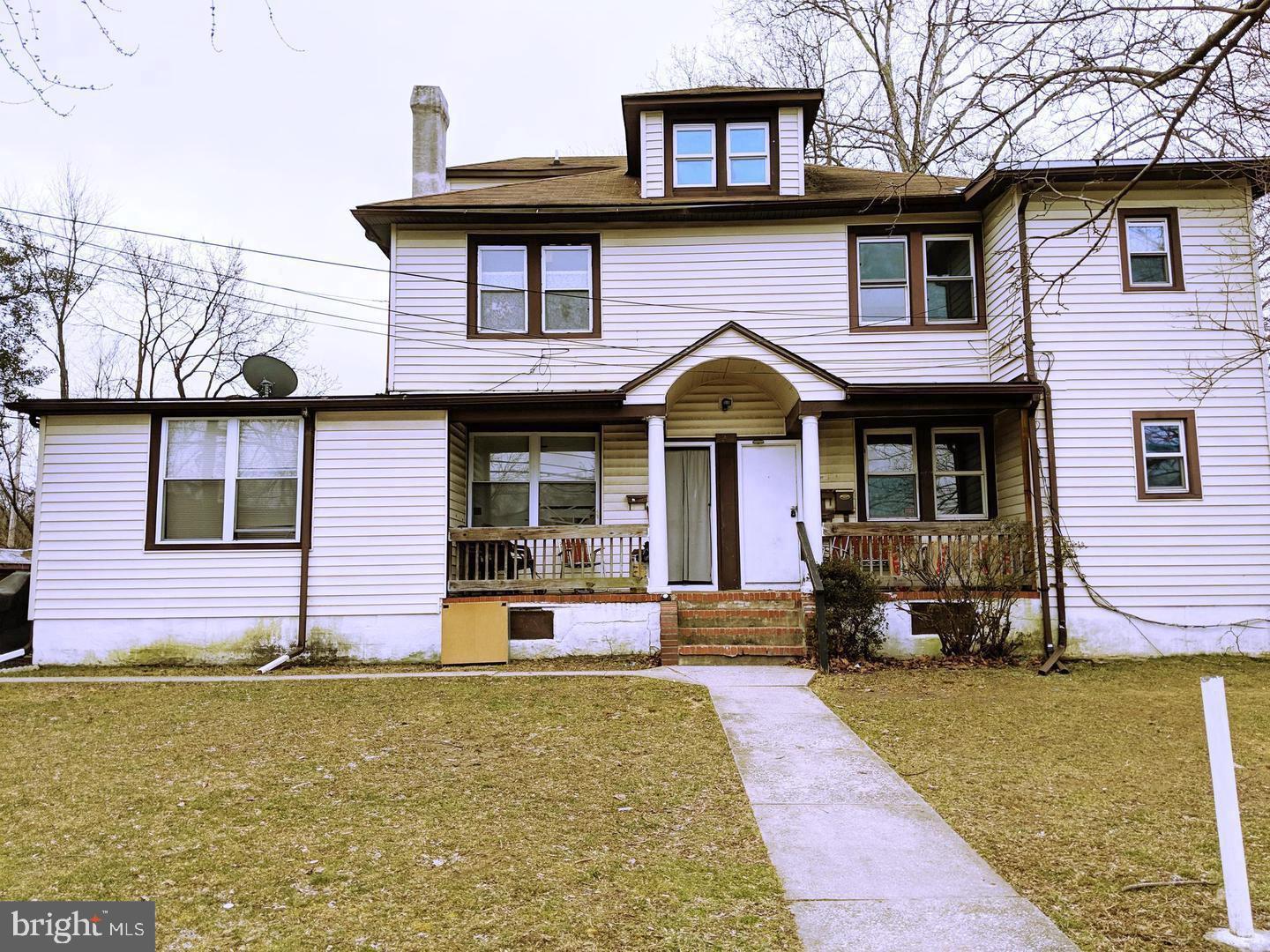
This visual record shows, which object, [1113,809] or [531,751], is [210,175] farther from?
[1113,809]

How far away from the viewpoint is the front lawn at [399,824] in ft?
11.4

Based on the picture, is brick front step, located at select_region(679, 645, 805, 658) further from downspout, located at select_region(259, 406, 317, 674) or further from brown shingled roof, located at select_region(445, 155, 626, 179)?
brown shingled roof, located at select_region(445, 155, 626, 179)

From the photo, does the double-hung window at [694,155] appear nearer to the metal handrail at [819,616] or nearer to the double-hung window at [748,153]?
the double-hung window at [748,153]

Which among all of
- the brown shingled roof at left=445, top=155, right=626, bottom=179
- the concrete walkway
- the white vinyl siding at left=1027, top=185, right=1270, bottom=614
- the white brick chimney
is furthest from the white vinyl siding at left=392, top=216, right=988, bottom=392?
the concrete walkway

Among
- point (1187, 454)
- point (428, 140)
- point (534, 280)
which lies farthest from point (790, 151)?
point (1187, 454)

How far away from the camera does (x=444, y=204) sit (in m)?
12.5

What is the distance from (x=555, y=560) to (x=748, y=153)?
7.14m

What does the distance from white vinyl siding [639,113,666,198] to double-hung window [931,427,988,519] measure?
18.8 feet

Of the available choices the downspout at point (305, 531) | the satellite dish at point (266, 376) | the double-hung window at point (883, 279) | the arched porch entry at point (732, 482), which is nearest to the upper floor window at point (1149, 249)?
the double-hung window at point (883, 279)

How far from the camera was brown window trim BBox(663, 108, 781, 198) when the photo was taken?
42.3 feet

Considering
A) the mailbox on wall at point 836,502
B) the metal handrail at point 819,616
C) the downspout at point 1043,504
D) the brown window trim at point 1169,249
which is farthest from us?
the mailbox on wall at point 836,502

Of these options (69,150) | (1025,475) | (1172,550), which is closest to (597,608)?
(1025,475)

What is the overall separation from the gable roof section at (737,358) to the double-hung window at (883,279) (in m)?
2.03

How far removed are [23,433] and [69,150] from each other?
33.7 feet
